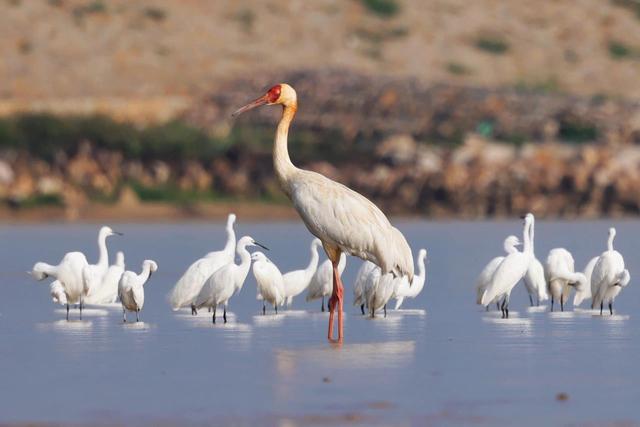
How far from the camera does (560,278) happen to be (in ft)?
59.7

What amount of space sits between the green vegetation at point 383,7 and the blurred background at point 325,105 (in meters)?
0.12

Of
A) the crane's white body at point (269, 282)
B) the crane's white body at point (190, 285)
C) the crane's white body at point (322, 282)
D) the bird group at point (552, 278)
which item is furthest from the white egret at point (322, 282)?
the bird group at point (552, 278)

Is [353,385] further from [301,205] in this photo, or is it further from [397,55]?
[397,55]

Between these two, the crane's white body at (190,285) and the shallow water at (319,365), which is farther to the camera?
the crane's white body at (190,285)

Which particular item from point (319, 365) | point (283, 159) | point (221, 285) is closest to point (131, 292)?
point (221, 285)

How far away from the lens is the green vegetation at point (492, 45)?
67.8m

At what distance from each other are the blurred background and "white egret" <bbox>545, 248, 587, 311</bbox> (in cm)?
2459

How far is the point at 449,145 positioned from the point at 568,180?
5368 mm

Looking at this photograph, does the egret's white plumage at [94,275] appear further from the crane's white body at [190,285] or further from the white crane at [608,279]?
the white crane at [608,279]

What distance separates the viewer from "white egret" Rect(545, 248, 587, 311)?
1814 centimetres

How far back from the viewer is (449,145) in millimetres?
49062

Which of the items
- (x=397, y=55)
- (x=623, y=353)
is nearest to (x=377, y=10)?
(x=397, y=55)

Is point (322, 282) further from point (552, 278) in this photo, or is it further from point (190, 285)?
point (552, 278)

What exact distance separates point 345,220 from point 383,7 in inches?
2192
